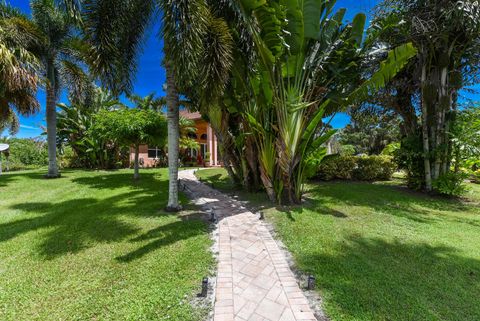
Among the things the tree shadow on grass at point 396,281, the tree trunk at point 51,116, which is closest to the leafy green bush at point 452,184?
the tree shadow on grass at point 396,281

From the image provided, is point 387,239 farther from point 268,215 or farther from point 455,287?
point 268,215

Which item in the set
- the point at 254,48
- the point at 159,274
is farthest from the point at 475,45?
the point at 159,274

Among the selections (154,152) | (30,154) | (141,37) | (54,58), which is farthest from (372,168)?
(30,154)

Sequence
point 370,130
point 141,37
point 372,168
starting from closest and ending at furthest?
point 141,37, point 372,168, point 370,130

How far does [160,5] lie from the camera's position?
4926 mm

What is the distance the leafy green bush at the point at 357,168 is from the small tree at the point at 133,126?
9.18 metres

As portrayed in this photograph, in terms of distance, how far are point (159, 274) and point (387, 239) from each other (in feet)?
15.7

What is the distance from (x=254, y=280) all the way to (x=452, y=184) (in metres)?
10.3

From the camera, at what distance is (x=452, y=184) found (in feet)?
30.3

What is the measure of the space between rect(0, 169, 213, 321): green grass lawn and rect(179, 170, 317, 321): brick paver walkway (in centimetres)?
34

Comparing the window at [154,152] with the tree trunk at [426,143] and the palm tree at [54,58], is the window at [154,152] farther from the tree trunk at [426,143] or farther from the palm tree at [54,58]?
the tree trunk at [426,143]

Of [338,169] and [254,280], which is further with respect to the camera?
[338,169]

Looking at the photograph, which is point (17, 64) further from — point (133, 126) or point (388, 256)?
point (388, 256)

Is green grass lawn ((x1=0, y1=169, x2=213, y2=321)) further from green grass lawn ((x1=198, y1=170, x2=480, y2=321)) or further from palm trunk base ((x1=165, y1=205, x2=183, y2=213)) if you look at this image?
green grass lawn ((x1=198, y1=170, x2=480, y2=321))
